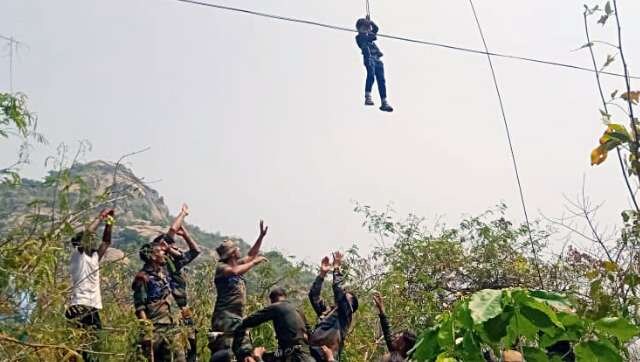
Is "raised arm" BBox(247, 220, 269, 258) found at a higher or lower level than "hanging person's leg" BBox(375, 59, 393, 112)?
lower

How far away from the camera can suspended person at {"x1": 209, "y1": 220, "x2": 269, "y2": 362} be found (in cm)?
570

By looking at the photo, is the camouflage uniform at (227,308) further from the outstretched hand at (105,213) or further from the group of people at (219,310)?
the outstretched hand at (105,213)

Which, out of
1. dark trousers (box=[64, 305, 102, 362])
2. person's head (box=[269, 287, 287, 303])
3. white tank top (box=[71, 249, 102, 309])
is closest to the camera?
dark trousers (box=[64, 305, 102, 362])

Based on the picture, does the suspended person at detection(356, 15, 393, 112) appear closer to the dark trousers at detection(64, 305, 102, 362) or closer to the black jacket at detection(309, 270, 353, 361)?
the black jacket at detection(309, 270, 353, 361)

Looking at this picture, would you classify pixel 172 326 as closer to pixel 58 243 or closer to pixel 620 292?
pixel 58 243

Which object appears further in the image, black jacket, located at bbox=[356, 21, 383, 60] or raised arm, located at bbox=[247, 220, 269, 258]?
black jacket, located at bbox=[356, 21, 383, 60]

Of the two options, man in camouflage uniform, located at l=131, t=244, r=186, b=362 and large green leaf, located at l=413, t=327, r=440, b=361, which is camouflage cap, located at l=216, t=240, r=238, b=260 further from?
large green leaf, located at l=413, t=327, r=440, b=361

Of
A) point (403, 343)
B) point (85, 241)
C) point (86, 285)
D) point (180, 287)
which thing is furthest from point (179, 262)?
point (403, 343)

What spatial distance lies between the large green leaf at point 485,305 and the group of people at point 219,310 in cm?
293

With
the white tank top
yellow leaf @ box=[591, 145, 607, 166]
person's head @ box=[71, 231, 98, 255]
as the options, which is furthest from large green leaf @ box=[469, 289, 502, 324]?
the white tank top

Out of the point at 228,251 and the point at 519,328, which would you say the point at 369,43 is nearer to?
the point at 228,251

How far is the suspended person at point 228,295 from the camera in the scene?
18.7 ft

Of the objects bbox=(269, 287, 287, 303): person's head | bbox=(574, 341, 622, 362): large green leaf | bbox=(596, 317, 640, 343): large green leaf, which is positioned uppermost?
bbox=(269, 287, 287, 303): person's head

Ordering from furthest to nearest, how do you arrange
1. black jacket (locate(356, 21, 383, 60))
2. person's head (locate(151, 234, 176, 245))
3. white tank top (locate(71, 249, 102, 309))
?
black jacket (locate(356, 21, 383, 60))
person's head (locate(151, 234, 176, 245))
white tank top (locate(71, 249, 102, 309))
